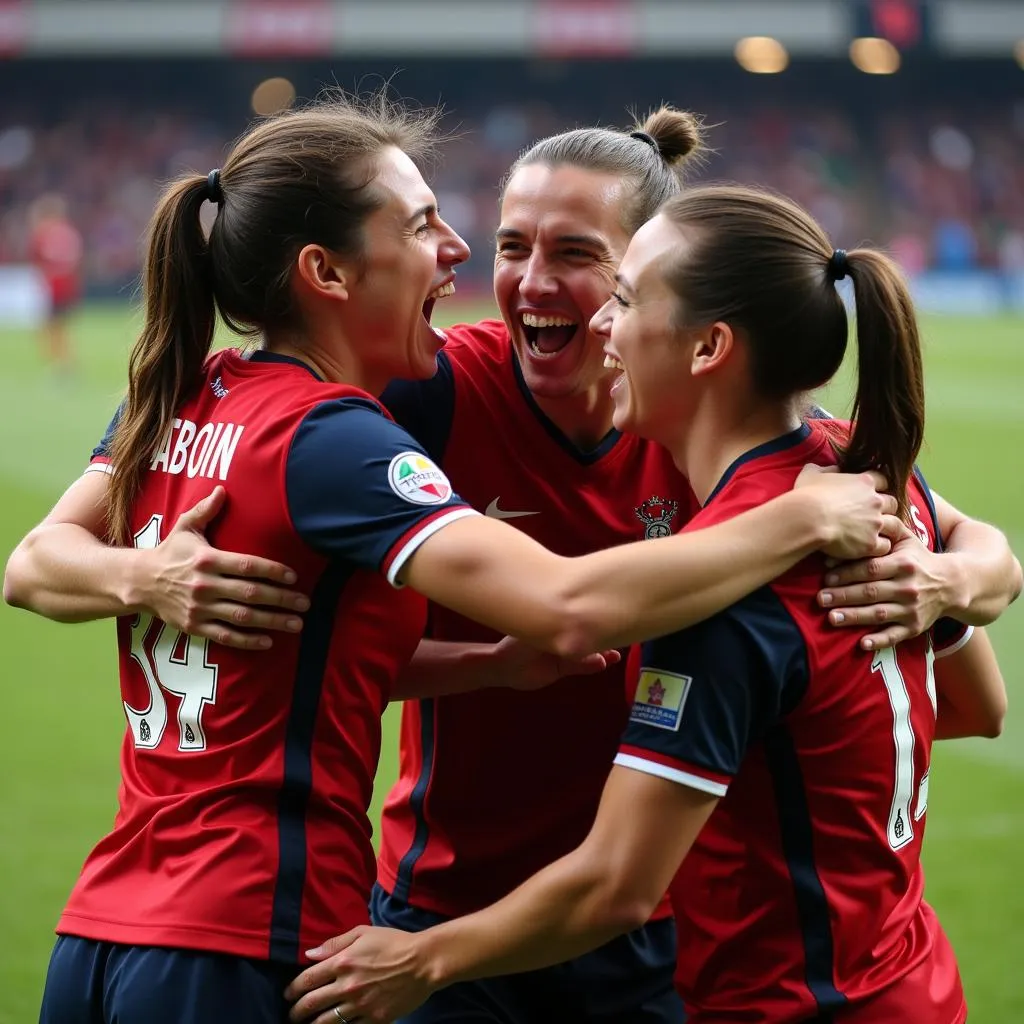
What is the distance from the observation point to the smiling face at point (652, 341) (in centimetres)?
245

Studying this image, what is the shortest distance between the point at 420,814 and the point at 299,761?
755 millimetres

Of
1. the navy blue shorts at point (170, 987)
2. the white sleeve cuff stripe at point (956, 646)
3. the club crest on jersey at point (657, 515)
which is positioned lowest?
the navy blue shorts at point (170, 987)

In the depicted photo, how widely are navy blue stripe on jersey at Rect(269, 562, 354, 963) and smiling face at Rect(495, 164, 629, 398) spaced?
931 millimetres

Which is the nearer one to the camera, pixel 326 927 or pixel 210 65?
pixel 326 927

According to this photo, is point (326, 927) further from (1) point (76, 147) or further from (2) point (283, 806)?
(1) point (76, 147)

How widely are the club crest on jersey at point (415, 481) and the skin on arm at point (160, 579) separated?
0.23m

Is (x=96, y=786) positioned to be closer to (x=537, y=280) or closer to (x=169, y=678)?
(x=537, y=280)

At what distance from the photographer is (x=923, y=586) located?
2.38 m

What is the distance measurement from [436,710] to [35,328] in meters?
26.8

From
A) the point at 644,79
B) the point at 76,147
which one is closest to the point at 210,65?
the point at 76,147

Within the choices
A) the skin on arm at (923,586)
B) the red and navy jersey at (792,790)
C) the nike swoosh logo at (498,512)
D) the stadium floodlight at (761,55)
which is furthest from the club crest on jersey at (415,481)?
the stadium floodlight at (761,55)

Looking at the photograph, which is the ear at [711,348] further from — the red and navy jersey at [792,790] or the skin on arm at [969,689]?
the skin on arm at [969,689]

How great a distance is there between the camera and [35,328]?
28.0 meters

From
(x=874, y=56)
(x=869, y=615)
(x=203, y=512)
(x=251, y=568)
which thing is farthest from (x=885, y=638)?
(x=874, y=56)
